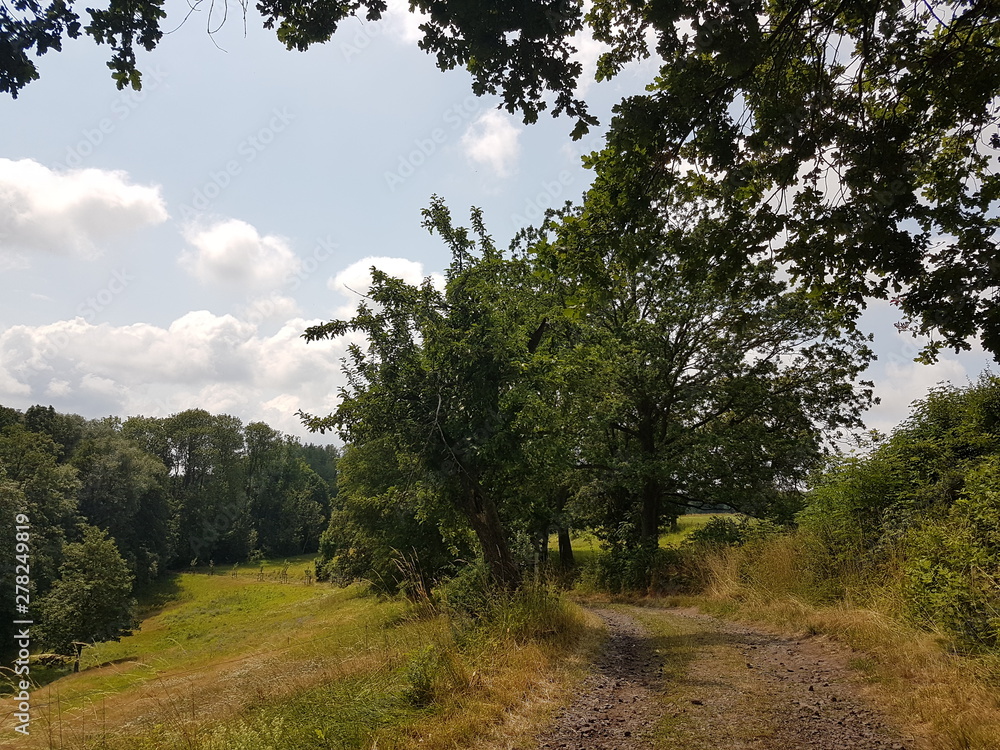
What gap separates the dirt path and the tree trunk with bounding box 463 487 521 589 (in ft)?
8.82

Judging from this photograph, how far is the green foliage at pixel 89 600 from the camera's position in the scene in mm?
29469

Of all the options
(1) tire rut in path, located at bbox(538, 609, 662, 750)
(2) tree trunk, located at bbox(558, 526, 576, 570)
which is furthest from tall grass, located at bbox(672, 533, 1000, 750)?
(2) tree trunk, located at bbox(558, 526, 576, 570)

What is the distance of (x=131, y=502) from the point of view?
5769 centimetres

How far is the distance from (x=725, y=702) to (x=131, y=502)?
68652mm

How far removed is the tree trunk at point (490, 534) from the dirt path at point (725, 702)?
269 centimetres

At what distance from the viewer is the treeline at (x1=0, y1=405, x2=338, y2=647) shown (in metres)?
32.7

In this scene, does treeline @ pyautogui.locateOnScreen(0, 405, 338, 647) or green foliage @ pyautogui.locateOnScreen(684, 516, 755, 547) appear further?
treeline @ pyautogui.locateOnScreen(0, 405, 338, 647)

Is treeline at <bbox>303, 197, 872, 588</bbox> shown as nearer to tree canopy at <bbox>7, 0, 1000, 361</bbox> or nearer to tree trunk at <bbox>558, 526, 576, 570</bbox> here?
tree canopy at <bbox>7, 0, 1000, 361</bbox>

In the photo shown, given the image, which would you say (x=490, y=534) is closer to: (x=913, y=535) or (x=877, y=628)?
(x=877, y=628)

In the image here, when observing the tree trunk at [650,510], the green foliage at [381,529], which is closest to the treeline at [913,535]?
the tree trunk at [650,510]

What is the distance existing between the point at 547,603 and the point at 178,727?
16.0 feet

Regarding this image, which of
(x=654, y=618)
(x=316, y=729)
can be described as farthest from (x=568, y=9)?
(x=654, y=618)

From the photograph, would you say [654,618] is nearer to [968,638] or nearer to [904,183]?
[968,638]

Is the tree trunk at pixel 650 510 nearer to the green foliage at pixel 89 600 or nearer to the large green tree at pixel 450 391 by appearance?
the large green tree at pixel 450 391
